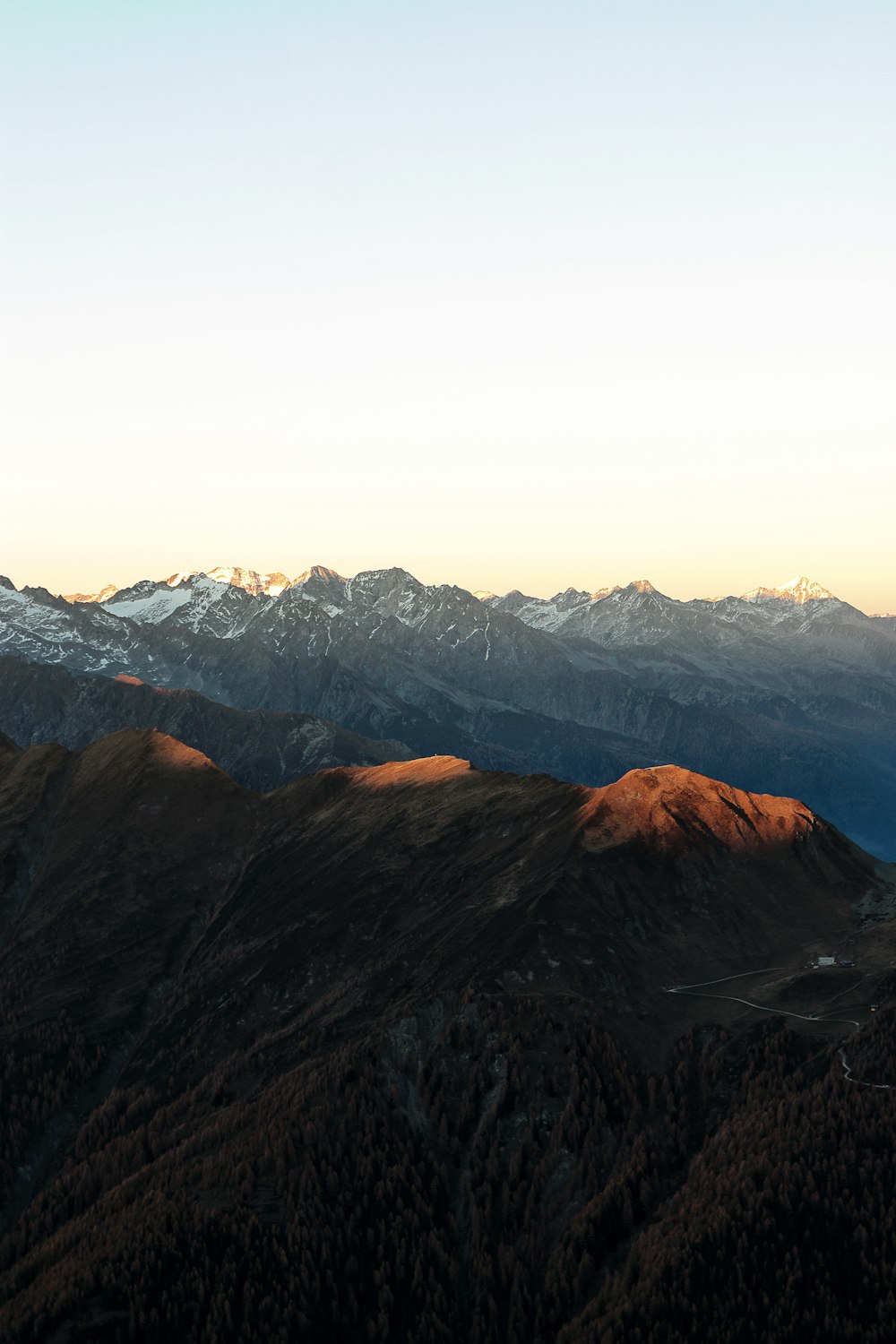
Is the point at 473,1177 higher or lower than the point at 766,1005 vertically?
lower

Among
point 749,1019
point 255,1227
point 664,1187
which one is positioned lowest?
point 255,1227

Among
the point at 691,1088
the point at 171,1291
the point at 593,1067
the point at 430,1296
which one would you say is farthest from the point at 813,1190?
the point at 171,1291

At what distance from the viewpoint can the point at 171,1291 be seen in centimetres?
14325

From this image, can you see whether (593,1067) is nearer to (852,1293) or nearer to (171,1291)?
(852,1293)

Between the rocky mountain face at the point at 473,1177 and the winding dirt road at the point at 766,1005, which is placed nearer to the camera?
the rocky mountain face at the point at 473,1177

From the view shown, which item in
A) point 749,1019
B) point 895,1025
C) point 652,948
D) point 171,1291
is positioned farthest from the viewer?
point 652,948

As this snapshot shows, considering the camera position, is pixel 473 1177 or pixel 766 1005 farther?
Answer: pixel 766 1005

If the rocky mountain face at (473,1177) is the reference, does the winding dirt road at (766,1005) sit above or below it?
above

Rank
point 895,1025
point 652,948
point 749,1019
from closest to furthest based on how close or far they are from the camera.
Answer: point 895,1025 < point 749,1019 < point 652,948

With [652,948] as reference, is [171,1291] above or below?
below

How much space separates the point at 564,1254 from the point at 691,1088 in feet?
99.8

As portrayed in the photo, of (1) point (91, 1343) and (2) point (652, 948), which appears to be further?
(2) point (652, 948)

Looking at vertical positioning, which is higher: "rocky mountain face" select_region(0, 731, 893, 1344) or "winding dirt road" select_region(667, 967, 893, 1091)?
"winding dirt road" select_region(667, 967, 893, 1091)

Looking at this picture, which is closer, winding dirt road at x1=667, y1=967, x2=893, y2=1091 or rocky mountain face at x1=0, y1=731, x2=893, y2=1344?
rocky mountain face at x1=0, y1=731, x2=893, y2=1344
